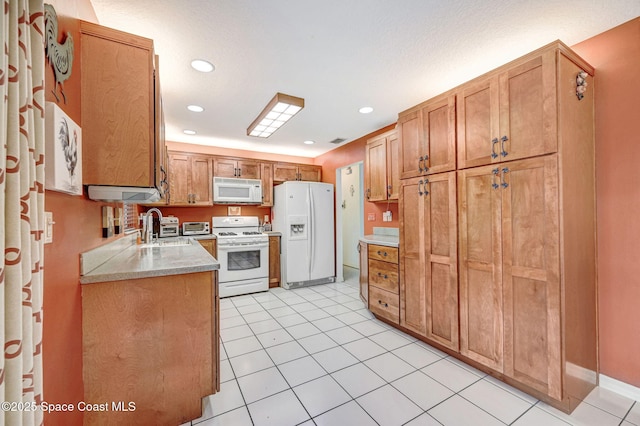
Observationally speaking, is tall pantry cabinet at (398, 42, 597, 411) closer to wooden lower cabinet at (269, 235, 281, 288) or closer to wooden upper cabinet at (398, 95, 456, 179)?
wooden upper cabinet at (398, 95, 456, 179)

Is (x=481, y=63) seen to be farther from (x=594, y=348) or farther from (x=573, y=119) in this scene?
(x=594, y=348)

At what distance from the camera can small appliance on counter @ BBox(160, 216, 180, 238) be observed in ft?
13.0

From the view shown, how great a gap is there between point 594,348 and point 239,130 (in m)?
4.32

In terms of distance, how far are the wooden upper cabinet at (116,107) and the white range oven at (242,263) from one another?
260 centimetres

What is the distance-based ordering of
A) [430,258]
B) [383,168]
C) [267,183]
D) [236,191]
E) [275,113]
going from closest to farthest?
1. [430,258]
2. [275,113]
3. [383,168]
4. [236,191]
5. [267,183]

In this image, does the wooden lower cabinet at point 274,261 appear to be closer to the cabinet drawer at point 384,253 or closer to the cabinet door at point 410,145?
the cabinet drawer at point 384,253

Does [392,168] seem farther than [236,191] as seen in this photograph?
No

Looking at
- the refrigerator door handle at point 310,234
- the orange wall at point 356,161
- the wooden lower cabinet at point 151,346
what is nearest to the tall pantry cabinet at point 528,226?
the orange wall at point 356,161

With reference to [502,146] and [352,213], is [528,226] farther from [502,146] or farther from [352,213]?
[352,213]

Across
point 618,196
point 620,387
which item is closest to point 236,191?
point 618,196

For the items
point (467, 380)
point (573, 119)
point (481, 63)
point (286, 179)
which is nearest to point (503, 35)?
point (481, 63)

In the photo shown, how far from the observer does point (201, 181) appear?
4297mm

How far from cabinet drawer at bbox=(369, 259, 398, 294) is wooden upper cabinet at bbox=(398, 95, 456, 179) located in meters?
0.98

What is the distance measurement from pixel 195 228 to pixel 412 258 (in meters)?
3.45
